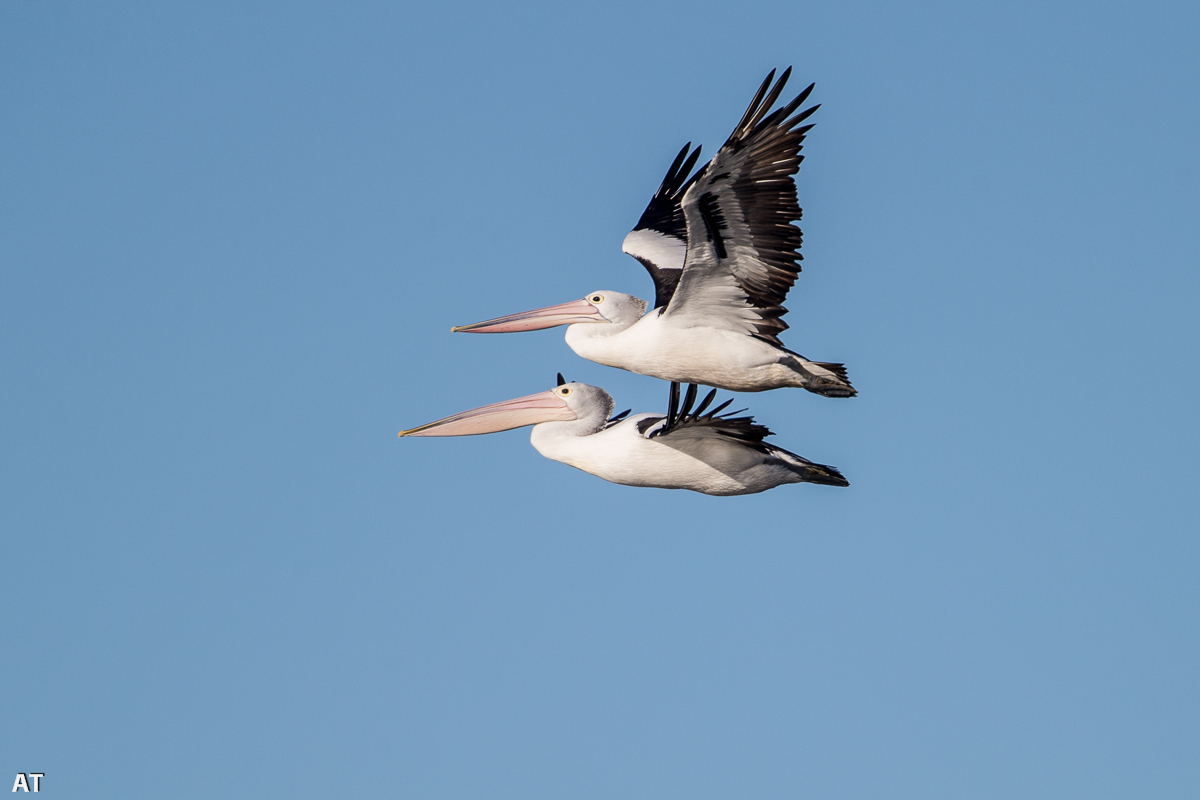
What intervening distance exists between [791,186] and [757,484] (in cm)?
300

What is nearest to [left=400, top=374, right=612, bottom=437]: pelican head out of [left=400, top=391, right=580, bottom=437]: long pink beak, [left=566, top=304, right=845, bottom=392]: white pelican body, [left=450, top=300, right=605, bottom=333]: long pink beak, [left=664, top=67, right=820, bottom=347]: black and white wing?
[left=400, top=391, right=580, bottom=437]: long pink beak

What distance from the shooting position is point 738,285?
1250cm

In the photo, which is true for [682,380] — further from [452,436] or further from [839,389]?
[452,436]

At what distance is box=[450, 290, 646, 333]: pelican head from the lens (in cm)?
→ 1455

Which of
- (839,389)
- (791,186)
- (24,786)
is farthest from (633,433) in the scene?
(24,786)

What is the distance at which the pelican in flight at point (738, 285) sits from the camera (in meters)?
11.7

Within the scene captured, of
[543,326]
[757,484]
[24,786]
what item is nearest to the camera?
[757,484]

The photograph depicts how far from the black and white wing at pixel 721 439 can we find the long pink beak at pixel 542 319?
1135mm

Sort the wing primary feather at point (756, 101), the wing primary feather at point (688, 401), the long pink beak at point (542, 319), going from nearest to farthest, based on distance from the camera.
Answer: the wing primary feather at point (756, 101) → the wing primary feather at point (688, 401) → the long pink beak at point (542, 319)

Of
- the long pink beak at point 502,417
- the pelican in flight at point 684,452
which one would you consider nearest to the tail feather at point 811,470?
the pelican in flight at point 684,452

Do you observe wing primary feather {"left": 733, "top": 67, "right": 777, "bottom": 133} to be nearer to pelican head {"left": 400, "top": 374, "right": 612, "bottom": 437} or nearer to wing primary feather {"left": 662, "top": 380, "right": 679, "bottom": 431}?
wing primary feather {"left": 662, "top": 380, "right": 679, "bottom": 431}

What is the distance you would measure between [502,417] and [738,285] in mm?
3781

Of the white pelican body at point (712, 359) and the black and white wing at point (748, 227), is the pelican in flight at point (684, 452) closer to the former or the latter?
the white pelican body at point (712, 359)

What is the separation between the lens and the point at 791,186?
1186 cm
